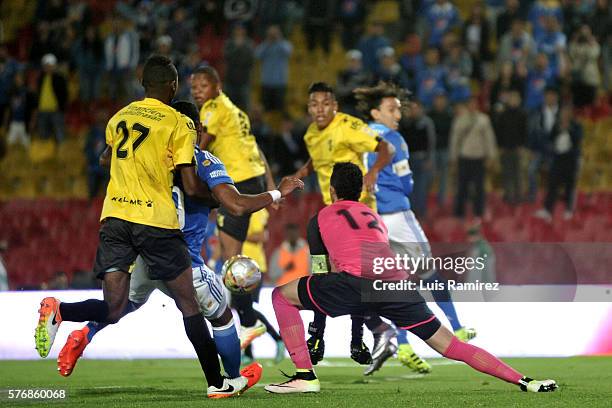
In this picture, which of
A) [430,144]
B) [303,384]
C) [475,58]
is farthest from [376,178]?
[475,58]

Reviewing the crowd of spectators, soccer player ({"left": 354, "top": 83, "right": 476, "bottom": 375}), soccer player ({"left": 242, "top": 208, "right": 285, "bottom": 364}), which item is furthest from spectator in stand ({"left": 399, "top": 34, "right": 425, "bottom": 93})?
soccer player ({"left": 354, "top": 83, "right": 476, "bottom": 375})

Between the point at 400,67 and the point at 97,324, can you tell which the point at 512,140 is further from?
the point at 97,324

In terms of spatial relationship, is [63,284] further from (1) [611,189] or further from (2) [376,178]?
(1) [611,189]

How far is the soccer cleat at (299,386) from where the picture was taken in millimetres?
8500

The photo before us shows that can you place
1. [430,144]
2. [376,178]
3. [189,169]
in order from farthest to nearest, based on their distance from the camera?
[430,144]
[376,178]
[189,169]

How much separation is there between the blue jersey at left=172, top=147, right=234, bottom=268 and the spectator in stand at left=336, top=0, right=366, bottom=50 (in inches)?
572

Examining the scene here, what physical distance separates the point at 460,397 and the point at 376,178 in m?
2.85

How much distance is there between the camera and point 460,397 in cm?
831

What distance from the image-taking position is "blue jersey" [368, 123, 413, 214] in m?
11.5

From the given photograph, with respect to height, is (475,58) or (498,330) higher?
(475,58)

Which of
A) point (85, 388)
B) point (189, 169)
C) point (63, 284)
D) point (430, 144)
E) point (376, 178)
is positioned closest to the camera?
point (189, 169)

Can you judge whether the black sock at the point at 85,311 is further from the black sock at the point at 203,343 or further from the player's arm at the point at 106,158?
the player's arm at the point at 106,158

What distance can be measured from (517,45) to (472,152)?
120 inches

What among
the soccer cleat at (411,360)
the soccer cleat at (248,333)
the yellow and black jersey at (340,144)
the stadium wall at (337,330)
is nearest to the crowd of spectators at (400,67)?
the stadium wall at (337,330)
